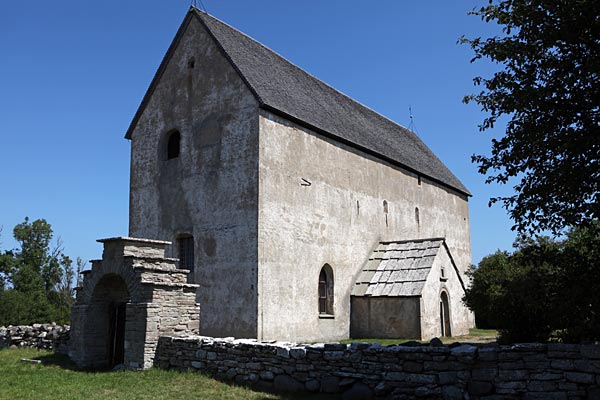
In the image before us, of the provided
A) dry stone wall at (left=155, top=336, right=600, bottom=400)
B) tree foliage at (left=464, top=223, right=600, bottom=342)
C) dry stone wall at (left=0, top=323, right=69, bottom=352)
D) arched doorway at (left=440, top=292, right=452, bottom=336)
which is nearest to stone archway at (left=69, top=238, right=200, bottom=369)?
dry stone wall at (left=0, top=323, right=69, bottom=352)

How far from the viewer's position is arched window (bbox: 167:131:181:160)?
2230 cm

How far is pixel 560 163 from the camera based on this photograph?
10.8m

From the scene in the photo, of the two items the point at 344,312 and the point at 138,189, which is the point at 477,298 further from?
the point at 138,189

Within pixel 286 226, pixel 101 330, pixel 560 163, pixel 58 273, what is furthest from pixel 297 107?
pixel 58 273

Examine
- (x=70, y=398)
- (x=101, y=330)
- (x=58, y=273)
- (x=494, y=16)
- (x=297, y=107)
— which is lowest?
(x=70, y=398)

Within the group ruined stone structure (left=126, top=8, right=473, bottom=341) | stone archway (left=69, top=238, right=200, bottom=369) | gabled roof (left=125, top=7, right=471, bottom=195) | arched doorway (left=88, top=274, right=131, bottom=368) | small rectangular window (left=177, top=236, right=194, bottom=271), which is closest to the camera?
stone archway (left=69, top=238, right=200, bottom=369)

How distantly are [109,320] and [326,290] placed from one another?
8990 millimetres

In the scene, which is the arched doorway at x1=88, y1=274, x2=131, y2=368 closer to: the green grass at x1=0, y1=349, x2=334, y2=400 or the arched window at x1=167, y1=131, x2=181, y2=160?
the green grass at x1=0, y1=349, x2=334, y2=400

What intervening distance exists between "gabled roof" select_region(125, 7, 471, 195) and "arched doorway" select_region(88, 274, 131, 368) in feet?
26.4

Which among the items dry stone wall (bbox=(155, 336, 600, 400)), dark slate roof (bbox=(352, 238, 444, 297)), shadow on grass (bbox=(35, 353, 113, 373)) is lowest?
shadow on grass (bbox=(35, 353, 113, 373))

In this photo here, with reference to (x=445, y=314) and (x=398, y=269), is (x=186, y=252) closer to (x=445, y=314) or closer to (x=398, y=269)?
(x=398, y=269)

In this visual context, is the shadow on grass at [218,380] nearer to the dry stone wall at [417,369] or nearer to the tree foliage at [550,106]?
A: the dry stone wall at [417,369]

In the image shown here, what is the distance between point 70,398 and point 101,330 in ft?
16.1

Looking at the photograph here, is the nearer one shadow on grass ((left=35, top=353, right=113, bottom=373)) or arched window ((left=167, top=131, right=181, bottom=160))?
shadow on grass ((left=35, top=353, right=113, bottom=373))
